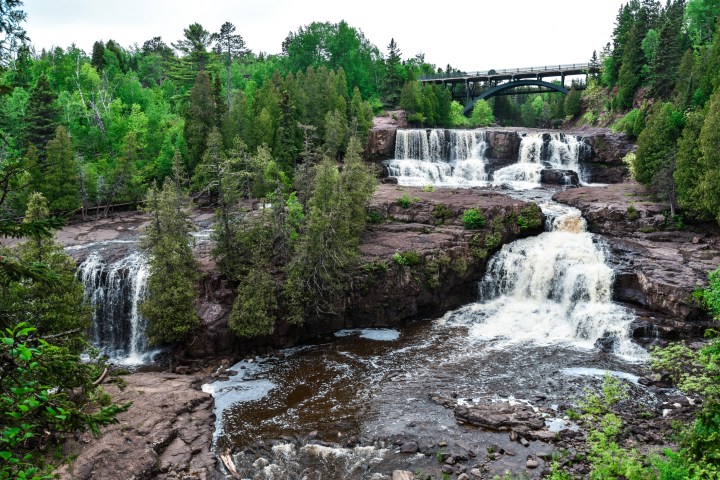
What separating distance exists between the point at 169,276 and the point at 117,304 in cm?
629

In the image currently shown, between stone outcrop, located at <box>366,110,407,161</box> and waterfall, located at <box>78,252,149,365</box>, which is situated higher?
stone outcrop, located at <box>366,110,407,161</box>

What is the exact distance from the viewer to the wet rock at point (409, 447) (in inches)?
754

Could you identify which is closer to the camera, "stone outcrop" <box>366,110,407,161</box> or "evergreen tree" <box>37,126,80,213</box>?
"evergreen tree" <box>37,126,80,213</box>

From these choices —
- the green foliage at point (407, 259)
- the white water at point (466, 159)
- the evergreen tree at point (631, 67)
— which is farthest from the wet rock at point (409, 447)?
the evergreen tree at point (631, 67)

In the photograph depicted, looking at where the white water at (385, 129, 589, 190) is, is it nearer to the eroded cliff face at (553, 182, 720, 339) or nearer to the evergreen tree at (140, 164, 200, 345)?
the eroded cliff face at (553, 182, 720, 339)

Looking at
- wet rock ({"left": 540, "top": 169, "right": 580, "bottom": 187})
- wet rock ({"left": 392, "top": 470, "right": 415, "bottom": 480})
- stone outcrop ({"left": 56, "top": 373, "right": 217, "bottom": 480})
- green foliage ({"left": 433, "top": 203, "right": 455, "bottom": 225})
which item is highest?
wet rock ({"left": 540, "top": 169, "right": 580, "bottom": 187})

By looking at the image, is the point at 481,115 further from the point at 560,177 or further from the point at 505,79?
the point at 560,177

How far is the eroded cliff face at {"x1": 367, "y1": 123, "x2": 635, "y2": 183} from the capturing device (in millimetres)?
49281

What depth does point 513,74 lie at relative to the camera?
257 ft

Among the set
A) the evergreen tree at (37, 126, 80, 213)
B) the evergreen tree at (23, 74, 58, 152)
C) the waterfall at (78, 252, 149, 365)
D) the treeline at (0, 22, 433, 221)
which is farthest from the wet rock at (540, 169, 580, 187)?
the evergreen tree at (23, 74, 58, 152)

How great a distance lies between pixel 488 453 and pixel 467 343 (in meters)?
9.86

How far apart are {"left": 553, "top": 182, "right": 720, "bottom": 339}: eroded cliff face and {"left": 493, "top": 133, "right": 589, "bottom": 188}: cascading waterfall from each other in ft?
29.8

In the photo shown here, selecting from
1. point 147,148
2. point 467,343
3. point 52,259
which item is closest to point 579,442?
point 467,343

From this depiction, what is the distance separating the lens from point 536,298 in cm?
3206
